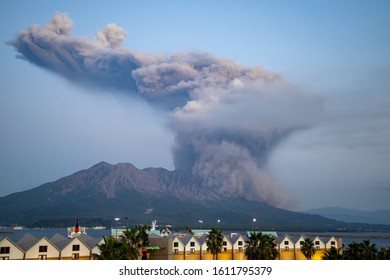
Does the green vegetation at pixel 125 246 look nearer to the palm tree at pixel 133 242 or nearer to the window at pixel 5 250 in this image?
the palm tree at pixel 133 242

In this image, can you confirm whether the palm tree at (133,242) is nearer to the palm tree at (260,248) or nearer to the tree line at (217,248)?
the tree line at (217,248)

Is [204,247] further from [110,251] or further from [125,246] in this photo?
[110,251]

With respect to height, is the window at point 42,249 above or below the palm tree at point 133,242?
below

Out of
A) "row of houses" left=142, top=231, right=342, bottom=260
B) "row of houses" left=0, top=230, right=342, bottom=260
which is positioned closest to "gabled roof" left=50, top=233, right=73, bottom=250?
"row of houses" left=0, top=230, right=342, bottom=260

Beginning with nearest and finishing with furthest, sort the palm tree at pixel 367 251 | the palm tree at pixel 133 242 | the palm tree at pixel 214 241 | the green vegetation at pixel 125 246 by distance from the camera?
the green vegetation at pixel 125 246, the palm tree at pixel 133 242, the palm tree at pixel 367 251, the palm tree at pixel 214 241

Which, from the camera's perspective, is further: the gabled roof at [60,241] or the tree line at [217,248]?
the gabled roof at [60,241]

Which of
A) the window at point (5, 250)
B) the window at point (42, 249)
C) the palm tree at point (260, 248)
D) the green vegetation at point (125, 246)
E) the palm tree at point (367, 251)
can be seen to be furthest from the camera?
the palm tree at point (260, 248)

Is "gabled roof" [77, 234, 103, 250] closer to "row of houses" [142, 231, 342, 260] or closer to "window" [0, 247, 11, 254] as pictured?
"row of houses" [142, 231, 342, 260]

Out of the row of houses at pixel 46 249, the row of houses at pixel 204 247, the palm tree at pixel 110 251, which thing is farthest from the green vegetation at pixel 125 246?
the row of houses at pixel 204 247

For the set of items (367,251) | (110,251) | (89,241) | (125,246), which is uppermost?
(89,241)

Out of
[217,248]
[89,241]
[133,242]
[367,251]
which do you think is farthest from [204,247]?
[367,251]

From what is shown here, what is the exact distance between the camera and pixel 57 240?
4925 cm
